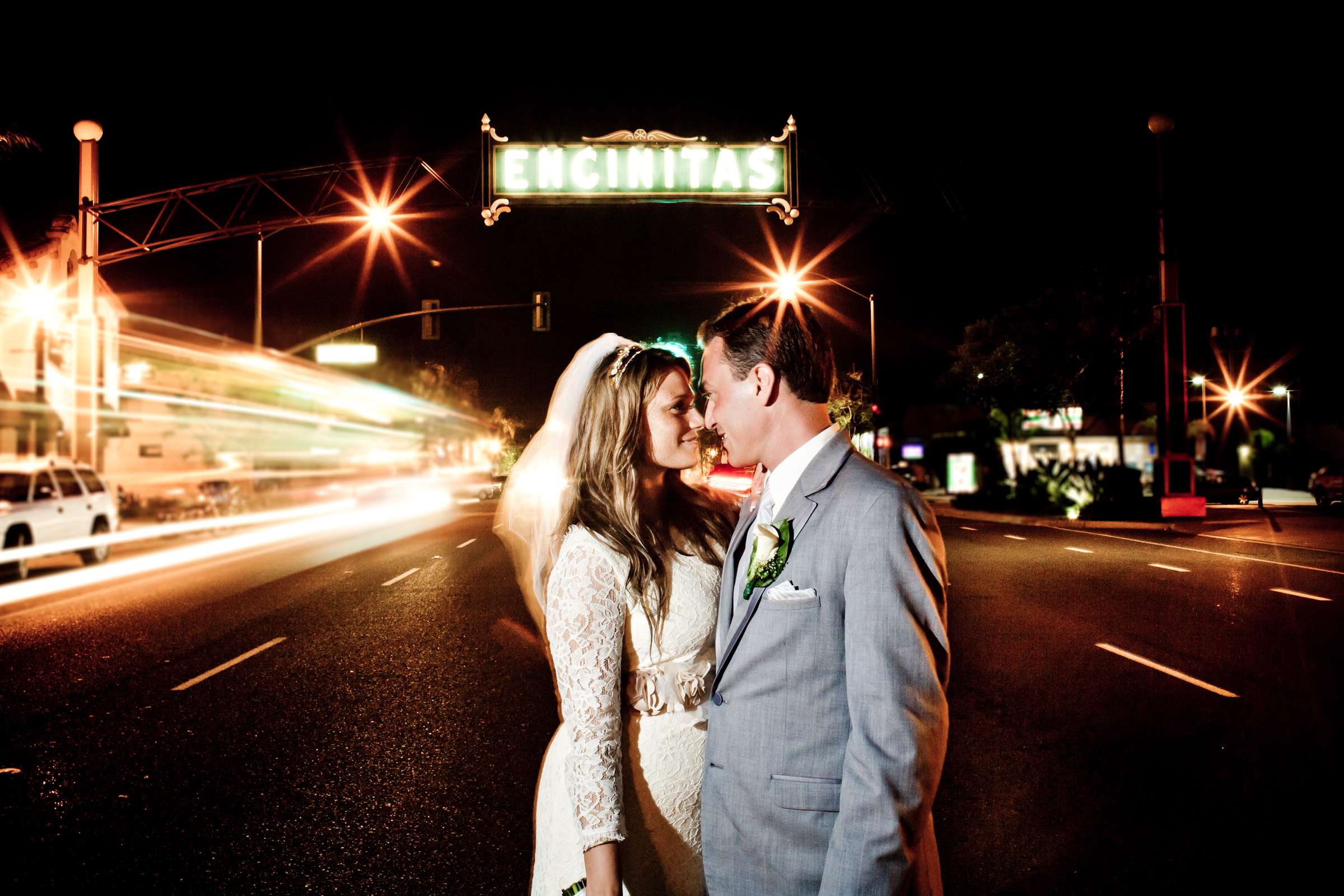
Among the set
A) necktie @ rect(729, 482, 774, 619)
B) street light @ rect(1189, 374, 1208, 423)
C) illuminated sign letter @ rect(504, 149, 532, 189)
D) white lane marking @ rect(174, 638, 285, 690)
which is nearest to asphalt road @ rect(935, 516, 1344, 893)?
necktie @ rect(729, 482, 774, 619)

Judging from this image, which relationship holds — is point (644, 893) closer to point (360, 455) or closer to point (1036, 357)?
point (360, 455)

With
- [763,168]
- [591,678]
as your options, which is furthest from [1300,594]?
[591,678]

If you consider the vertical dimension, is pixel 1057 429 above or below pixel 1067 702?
above

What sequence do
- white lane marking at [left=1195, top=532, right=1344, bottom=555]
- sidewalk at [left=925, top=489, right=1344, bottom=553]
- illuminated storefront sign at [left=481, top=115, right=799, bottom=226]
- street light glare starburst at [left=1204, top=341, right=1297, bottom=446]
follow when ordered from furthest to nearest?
1. street light glare starburst at [left=1204, top=341, right=1297, bottom=446]
2. sidewalk at [left=925, top=489, right=1344, bottom=553]
3. white lane marking at [left=1195, top=532, right=1344, bottom=555]
4. illuminated storefront sign at [left=481, top=115, right=799, bottom=226]

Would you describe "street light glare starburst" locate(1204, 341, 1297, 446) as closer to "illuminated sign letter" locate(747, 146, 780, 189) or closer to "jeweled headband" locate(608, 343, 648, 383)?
"illuminated sign letter" locate(747, 146, 780, 189)

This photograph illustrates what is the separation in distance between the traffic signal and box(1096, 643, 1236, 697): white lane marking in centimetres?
1826

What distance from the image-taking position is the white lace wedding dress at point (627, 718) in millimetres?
2104

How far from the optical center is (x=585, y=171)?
1547cm

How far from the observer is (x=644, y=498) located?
8.14 feet

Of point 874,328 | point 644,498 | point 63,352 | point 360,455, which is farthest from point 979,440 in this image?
point 644,498

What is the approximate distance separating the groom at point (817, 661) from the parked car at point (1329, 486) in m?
34.4

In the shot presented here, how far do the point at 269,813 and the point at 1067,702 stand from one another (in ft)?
17.7

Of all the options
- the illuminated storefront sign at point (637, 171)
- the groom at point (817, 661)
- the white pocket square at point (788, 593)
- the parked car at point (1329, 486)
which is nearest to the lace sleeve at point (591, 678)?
the groom at point (817, 661)

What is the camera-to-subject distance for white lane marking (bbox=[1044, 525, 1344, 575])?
45.8 ft
